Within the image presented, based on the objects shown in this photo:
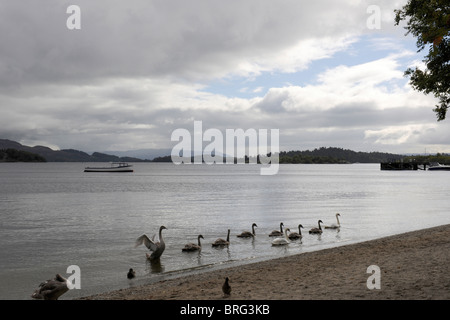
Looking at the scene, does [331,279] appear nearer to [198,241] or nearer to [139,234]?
[198,241]

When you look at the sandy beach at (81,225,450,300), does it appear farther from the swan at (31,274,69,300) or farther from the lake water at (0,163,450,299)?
the lake water at (0,163,450,299)

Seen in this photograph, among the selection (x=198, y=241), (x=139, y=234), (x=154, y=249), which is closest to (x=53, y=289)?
(x=154, y=249)

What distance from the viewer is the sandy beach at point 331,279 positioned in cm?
997

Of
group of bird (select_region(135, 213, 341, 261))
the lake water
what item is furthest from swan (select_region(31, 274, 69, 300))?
group of bird (select_region(135, 213, 341, 261))

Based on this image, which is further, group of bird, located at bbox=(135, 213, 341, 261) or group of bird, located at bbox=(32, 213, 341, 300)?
group of bird, located at bbox=(135, 213, 341, 261)

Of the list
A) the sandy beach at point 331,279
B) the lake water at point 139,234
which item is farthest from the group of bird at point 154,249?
the sandy beach at point 331,279

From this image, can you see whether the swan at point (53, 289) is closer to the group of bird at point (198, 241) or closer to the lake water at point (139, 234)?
the lake water at point (139, 234)

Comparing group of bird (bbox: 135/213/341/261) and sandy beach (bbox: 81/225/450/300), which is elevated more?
sandy beach (bbox: 81/225/450/300)

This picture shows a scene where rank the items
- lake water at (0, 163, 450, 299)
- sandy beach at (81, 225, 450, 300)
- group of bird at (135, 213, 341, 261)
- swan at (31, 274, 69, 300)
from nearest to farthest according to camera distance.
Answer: sandy beach at (81, 225, 450, 300), swan at (31, 274, 69, 300), lake water at (0, 163, 450, 299), group of bird at (135, 213, 341, 261)

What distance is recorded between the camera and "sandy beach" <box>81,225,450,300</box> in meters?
9.97

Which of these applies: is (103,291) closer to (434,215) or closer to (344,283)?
(344,283)

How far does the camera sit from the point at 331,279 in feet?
39.1

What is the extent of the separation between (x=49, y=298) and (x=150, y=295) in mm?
3317
